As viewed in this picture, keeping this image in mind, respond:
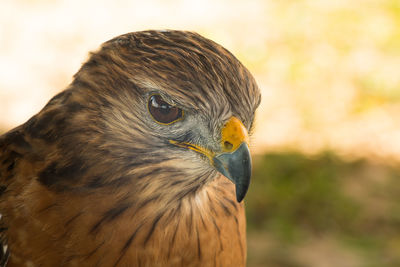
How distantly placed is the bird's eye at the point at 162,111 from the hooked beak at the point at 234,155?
0.09m

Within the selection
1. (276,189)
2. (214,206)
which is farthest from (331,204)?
(214,206)

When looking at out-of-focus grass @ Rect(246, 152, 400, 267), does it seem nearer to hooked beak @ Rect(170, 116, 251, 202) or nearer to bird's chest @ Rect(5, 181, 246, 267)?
bird's chest @ Rect(5, 181, 246, 267)

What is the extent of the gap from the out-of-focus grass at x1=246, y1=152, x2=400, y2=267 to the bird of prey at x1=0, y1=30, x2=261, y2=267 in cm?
259

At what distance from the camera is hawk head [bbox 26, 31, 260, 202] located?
2283 mm

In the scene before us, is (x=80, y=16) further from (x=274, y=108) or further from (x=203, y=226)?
(x=203, y=226)

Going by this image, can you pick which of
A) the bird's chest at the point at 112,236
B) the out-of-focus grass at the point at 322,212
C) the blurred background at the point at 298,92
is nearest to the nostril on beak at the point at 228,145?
the bird's chest at the point at 112,236

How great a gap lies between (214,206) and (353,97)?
16.3 ft

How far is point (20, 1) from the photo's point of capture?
29.7ft

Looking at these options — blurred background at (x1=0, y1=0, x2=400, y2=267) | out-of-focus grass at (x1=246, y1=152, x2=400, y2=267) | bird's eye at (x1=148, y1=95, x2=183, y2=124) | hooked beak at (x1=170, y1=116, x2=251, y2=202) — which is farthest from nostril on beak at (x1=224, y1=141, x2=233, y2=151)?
out-of-focus grass at (x1=246, y1=152, x2=400, y2=267)

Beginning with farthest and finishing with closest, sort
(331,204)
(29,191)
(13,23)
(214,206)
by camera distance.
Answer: (13,23)
(331,204)
(214,206)
(29,191)

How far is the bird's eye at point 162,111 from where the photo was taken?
230 centimetres

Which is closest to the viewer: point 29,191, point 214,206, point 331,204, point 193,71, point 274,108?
point 193,71

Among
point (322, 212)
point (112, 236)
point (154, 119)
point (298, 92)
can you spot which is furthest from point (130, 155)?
point (298, 92)

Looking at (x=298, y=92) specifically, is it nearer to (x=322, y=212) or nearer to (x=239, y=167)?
(x=322, y=212)
